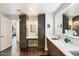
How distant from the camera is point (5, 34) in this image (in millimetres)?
5094

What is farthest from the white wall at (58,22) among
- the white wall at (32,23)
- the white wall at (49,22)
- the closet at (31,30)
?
the white wall at (32,23)

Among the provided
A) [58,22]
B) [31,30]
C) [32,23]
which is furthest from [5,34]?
[58,22]

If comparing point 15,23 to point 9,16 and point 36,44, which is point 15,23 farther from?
point 36,44

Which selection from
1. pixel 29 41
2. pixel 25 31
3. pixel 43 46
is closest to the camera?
pixel 29 41

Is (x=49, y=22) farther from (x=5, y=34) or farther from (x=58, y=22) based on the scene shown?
(x=5, y=34)

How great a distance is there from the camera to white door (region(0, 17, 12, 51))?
15.6 feet

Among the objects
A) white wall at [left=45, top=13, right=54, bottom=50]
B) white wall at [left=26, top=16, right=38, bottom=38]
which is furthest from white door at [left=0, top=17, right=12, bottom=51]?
white wall at [left=45, top=13, right=54, bottom=50]

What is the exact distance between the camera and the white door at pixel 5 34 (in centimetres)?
475

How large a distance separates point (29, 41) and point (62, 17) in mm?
1780

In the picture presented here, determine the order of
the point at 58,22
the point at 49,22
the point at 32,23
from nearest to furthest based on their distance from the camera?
the point at 58,22
the point at 49,22
the point at 32,23

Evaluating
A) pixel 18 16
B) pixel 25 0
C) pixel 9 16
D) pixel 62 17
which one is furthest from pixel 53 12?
pixel 25 0

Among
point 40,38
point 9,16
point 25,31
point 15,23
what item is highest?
point 9,16

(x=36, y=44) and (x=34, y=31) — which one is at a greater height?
(x=34, y=31)

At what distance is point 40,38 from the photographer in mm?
5531
